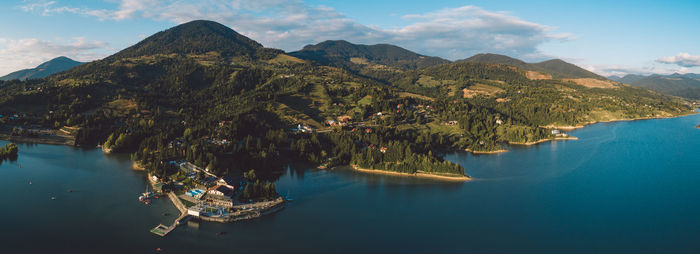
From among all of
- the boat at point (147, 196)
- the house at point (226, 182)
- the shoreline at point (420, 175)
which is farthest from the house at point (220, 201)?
the shoreline at point (420, 175)

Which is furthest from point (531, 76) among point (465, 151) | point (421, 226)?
point (421, 226)

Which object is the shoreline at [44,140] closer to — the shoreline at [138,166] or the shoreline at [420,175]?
the shoreline at [138,166]

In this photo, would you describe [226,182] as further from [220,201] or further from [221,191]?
[220,201]

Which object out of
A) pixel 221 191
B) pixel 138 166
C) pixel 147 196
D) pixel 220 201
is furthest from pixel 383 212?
pixel 138 166

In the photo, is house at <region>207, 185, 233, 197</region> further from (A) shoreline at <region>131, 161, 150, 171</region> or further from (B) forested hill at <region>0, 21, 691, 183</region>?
(A) shoreline at <region>131, 161, 150, 171</region>

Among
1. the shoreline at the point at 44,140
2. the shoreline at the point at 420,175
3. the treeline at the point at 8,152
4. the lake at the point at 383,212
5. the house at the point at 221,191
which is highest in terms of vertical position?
the shoreline at the point at 44,140

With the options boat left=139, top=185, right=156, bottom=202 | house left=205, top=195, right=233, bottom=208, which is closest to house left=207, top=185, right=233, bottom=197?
house left=205, top=195, right=233, bottom=208

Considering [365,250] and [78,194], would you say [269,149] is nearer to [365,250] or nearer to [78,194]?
[78,194]
